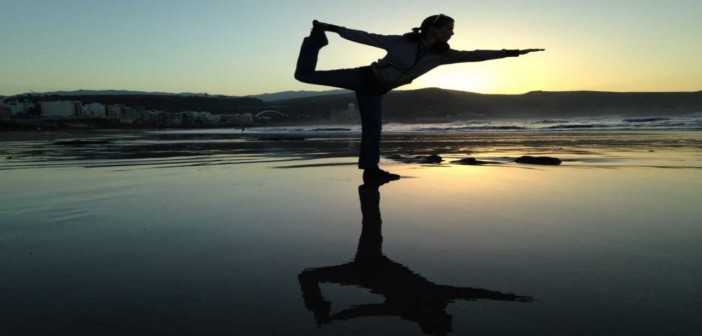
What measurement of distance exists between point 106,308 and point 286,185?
3.54 metres

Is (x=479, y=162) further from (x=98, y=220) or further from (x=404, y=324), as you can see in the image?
(x=404, y=324)

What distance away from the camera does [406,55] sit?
4.70 m

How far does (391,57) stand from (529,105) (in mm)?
83623

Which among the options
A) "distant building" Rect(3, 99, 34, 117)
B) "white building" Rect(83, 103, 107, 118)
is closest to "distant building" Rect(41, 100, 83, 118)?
"white building" Rect(83, 103, 107, 118)

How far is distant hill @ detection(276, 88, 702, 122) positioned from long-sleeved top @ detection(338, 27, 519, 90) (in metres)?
61.4

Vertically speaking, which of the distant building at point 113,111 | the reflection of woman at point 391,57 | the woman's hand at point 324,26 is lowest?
the reflection of woman at point 391,57

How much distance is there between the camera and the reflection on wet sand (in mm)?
1528

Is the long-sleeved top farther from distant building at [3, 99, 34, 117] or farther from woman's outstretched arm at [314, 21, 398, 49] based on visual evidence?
distant building at [3, 99, 34, 117]

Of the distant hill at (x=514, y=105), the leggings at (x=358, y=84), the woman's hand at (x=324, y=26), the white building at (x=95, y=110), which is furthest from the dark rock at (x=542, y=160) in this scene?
the white building at (x=95, y=110)

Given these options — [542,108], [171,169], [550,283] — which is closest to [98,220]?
[550,283]

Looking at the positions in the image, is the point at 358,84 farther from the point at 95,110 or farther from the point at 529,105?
the point at 95,110

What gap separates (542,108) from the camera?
78.2 meters

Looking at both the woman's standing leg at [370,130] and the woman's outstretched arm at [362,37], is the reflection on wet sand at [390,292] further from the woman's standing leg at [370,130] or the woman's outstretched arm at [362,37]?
the woman's standing leg at [370,130]

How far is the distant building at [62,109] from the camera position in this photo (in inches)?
4006
